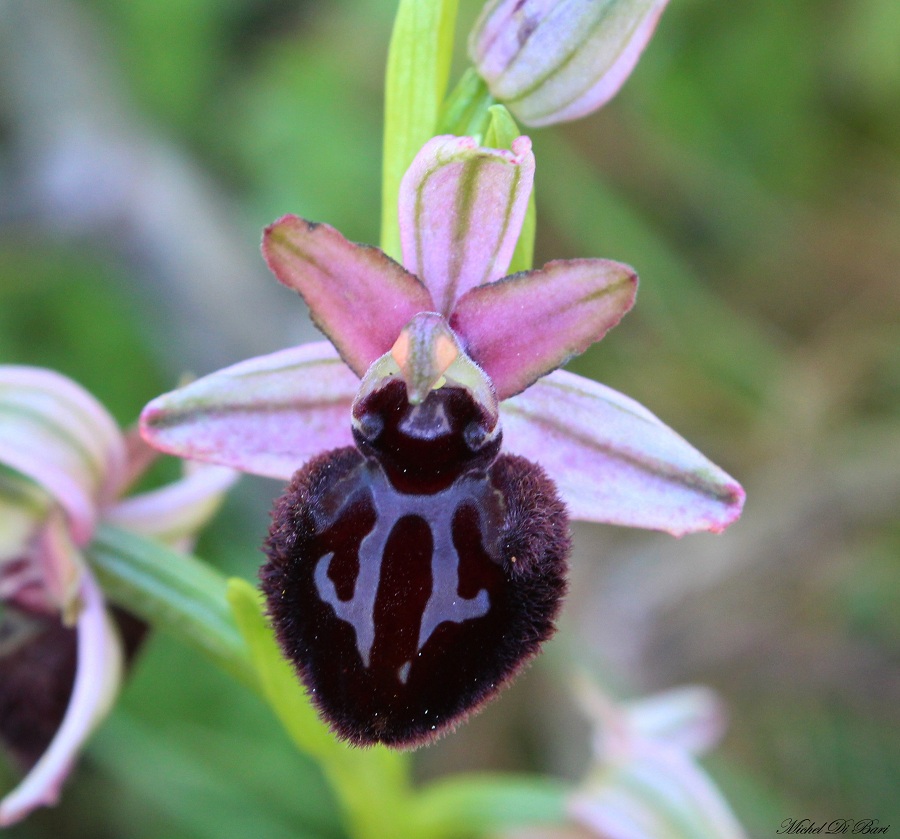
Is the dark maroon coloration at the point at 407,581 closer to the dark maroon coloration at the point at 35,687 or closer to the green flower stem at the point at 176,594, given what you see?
the green flower stem at the point at 176,594

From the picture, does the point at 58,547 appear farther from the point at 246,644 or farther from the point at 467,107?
the point at 467,107

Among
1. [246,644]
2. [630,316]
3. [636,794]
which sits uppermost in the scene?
[246,644]

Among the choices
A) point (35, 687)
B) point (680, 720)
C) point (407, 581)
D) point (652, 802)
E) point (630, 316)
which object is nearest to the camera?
point (407, 581)

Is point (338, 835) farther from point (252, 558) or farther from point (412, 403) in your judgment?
point (412, 403)

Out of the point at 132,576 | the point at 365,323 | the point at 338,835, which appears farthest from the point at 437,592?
the point at 338,835

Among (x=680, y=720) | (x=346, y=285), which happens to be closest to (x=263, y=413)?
(x=346, y=285)

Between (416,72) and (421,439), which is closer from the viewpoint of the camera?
(421,439)

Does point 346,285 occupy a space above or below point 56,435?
above
